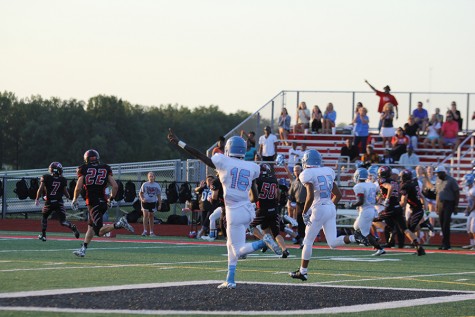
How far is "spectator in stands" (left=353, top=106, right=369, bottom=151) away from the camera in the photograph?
2981cm

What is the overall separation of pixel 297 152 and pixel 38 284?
678 inches

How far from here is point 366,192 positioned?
20547 millimetres

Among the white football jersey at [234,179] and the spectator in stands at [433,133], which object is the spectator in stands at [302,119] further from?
the white football jersey at [234,179]

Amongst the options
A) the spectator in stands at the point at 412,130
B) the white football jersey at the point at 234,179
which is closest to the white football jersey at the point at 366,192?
the white football jersey at the point at 234,179

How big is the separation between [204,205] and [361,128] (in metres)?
6.13

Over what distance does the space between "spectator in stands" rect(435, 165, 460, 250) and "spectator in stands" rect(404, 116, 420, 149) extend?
644 cm

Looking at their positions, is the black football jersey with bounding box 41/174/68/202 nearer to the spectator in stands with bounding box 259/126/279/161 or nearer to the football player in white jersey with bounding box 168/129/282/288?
the spectator in stands with bounding box 259/126/279/161

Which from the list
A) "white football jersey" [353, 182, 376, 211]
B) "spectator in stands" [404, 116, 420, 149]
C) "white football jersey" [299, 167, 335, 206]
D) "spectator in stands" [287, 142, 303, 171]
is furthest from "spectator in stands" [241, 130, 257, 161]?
"white football jersey" [299, 167, 335, 206]

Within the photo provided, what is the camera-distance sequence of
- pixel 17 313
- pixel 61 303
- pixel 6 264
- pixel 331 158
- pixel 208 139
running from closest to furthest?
pixel 17 313 < pixel 61 303 < pixel 6 264 < pixel 331 158 < pixel 208 139

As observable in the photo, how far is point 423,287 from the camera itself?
42.8 feet

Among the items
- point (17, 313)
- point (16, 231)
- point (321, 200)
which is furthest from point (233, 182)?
point (16, 231)

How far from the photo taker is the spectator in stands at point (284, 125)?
3119cm

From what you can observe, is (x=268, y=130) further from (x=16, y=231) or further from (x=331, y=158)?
(x=16, y=231)

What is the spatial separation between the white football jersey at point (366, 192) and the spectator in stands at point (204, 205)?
5744 mm
